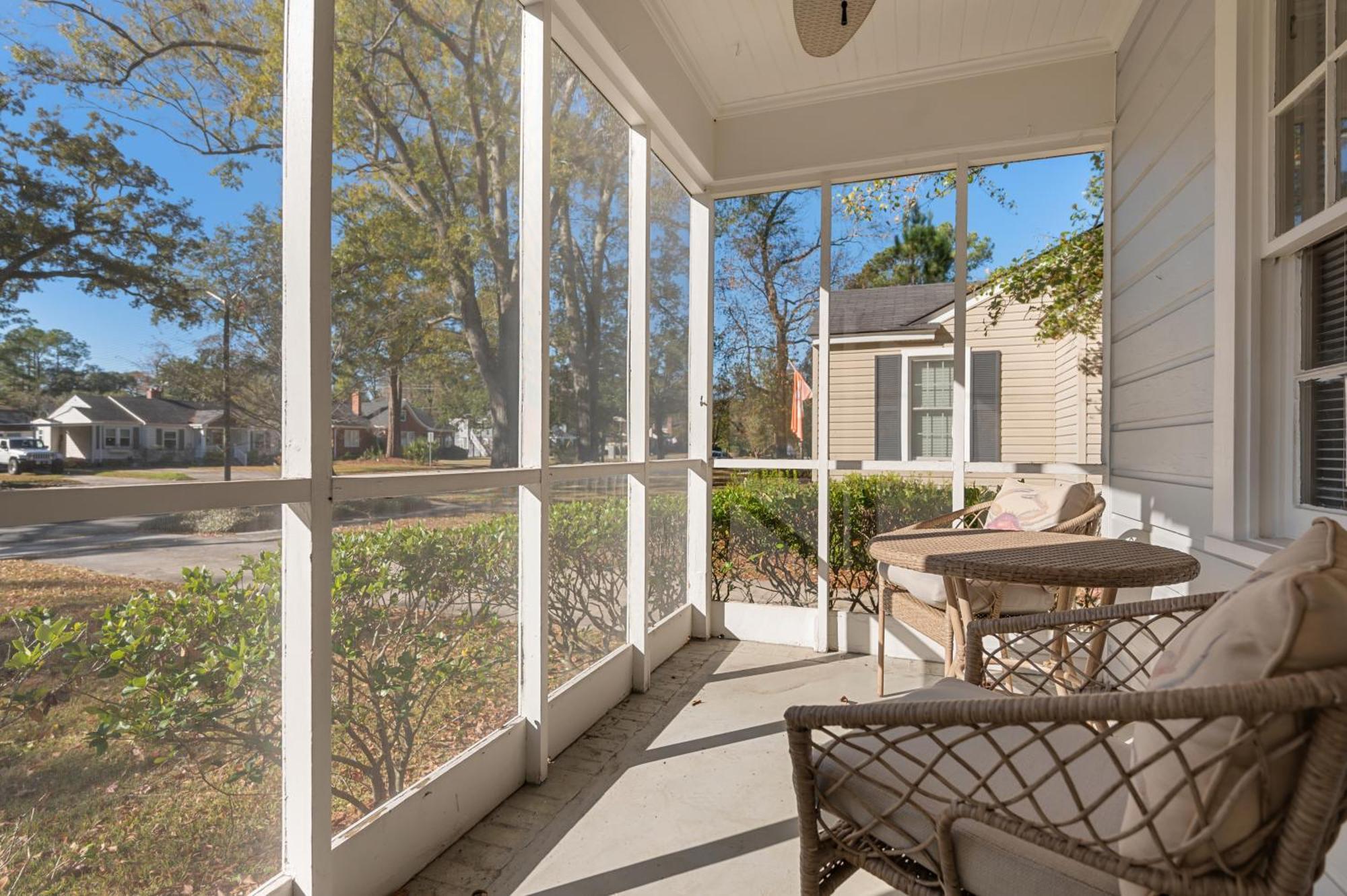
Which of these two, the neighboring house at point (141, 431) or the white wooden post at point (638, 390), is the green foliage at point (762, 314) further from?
the neighboring house at point (141, 431)

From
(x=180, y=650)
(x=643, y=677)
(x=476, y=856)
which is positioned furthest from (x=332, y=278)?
(x=643, y=677)

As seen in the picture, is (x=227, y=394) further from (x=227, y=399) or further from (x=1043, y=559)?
(x=1043, y=559)

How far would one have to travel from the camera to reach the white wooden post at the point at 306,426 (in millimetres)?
1360

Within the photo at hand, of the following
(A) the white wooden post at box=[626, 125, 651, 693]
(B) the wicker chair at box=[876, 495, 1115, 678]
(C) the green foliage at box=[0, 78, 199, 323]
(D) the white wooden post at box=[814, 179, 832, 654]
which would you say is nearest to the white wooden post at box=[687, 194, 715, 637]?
(D) the white wooden post at box=[814, 179, 832, 654]

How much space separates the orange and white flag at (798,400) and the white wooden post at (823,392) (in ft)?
0.19

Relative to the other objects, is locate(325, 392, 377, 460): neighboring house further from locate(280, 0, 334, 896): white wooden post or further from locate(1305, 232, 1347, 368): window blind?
locate(1305, 232, 1347, 368): window blind

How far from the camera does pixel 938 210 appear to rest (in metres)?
3.55

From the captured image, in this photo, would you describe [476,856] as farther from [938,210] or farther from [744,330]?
[938,210]

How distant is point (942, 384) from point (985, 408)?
25cm

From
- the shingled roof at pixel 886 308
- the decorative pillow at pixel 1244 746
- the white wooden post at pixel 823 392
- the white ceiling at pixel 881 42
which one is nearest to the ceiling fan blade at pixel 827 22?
the white ceiling at pixel 881 42

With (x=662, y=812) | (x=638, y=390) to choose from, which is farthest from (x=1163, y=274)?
(x=662, y=812)

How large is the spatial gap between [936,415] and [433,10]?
289 centimetres

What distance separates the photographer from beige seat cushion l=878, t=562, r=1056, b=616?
2.51 meters

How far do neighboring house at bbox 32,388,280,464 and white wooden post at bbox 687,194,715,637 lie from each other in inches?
107
